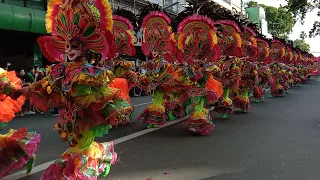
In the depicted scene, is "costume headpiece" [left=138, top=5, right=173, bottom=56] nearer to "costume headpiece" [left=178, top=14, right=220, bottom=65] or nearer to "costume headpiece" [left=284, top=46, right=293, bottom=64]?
"costume headpiece" [left=178, top=14, right=220, bottom=65]

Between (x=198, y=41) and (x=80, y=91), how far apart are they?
14.8 feet

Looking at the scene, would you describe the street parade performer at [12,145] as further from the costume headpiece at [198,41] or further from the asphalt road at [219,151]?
the costume headpiece at [198,41]

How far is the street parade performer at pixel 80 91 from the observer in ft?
11.4

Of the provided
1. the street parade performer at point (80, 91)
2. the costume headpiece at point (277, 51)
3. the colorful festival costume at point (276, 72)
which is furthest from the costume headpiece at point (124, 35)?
the costume headpiece at point (277, 51)

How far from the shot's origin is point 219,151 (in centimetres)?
596

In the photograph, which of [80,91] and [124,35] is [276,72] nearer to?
[124,35]

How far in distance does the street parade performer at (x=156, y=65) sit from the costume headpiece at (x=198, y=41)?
19.9 inches

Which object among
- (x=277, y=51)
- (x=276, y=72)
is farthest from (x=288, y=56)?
(x=276, y=72)

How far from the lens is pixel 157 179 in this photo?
177 inches

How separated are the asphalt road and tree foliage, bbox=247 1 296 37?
211 feet

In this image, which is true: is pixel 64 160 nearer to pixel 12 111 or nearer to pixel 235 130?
pixel 12 111

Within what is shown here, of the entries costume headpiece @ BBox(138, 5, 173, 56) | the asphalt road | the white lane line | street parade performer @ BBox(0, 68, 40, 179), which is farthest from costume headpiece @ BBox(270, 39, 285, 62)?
street parade performer @ BBox(0, 68, 40, 179)

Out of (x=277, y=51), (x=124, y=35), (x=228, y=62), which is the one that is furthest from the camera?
(x=277, y=51)

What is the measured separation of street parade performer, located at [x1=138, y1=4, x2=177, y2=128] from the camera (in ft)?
25.0
